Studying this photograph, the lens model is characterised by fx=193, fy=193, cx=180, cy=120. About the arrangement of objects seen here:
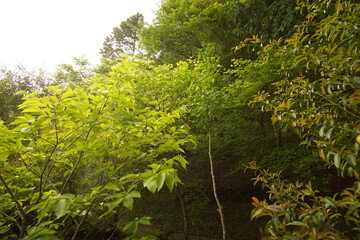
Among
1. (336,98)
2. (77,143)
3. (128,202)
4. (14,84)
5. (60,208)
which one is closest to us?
(60,208)

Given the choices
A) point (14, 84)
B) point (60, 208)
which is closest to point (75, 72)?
point (14, 84)

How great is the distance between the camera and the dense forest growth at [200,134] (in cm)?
126

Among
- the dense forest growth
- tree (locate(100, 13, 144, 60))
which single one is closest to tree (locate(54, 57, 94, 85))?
the dense forest growth

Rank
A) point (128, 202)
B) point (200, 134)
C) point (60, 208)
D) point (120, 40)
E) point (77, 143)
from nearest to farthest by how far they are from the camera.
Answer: point (60, 208) < point (128, 202) < point (77, 143) < point (200, 134) < point (120, 40)

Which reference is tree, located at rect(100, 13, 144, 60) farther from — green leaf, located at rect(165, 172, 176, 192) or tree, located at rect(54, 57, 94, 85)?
green leaf, located at rect(165, 172, 176, 192)

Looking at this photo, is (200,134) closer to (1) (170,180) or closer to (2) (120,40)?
(1) (170,180)

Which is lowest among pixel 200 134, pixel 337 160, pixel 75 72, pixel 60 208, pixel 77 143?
pixel 200 134

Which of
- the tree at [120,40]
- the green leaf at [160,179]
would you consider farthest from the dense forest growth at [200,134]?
the tree at [120,40]

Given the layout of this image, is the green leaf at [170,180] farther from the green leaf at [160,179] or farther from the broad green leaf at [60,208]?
the broad green leaf at [60,208]

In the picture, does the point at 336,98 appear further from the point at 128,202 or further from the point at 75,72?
the point at 75,72

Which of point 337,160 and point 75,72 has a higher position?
point 75,72

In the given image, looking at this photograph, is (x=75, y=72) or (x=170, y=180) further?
(x=75, y=72)

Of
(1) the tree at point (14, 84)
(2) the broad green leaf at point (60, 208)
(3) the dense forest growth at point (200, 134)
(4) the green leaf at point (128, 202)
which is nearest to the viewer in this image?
(2) the broad green leaf at point (60, 208)

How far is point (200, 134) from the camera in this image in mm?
5898
